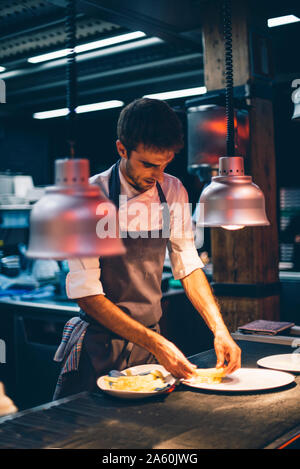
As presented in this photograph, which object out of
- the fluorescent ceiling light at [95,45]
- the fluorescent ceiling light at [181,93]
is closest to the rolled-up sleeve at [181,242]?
the fluorescent ceiling light at [95,45]

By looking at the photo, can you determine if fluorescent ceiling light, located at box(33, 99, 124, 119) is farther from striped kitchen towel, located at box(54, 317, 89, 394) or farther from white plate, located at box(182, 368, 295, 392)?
white plate, located at box(182, 368, 295, 392)

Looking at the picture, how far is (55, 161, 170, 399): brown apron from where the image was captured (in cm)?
222

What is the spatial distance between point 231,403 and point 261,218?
75cm

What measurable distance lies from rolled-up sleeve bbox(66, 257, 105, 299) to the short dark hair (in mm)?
478

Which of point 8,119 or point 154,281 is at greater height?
point 8,119

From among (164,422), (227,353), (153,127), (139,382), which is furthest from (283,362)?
(153,127)

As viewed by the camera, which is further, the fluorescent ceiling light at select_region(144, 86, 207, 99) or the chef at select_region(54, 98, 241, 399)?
the fluorescent ceiling light at select_region(144, 86, 207, 99)

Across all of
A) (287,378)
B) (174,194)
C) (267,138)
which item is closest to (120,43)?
(267,138)

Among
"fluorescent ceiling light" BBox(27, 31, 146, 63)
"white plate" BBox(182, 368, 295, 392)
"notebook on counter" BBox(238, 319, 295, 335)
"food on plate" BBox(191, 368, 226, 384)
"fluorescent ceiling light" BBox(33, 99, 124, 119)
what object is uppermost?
"fluorescent ceiling light" BBox(33, 99, 124, 119)

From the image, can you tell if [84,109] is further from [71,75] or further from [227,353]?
[71,75]

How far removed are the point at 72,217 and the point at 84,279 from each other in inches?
28.6

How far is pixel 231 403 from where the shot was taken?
1.82m

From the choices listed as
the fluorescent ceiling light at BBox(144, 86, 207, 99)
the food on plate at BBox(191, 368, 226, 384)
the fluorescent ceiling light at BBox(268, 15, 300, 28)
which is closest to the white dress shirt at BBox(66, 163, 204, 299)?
the food on plate at BBox(191, 368, 226, 384)
